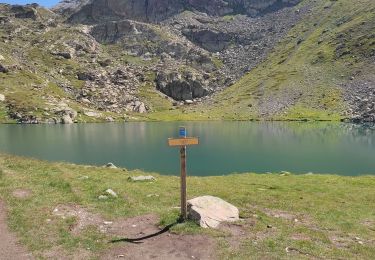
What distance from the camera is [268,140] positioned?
126m

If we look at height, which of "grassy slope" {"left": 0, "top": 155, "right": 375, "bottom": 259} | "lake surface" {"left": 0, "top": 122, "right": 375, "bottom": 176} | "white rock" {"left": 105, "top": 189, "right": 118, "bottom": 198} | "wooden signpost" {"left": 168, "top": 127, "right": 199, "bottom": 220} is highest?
"wooden signpost" {"left": 168, "top": 127, "right": 199, "bottom": 220}

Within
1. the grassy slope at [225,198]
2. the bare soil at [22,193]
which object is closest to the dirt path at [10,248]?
the grassy slope at [225,198]

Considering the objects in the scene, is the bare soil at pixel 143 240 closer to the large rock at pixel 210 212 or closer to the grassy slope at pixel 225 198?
the grassy slope at pixel 225 198

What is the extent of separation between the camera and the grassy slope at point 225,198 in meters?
21.3

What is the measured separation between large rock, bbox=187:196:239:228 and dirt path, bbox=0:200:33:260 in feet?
29.6

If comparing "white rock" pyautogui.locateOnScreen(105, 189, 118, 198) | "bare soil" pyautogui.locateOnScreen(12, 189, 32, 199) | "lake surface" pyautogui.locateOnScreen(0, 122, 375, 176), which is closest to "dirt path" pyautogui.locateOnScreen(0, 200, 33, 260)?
"bare soil" pyautogui.locateOnScreen(12, 189, 32, 199)

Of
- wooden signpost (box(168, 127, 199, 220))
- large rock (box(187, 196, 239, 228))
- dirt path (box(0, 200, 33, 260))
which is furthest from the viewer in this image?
wooden signpost (box(168, 127, 199, 220))

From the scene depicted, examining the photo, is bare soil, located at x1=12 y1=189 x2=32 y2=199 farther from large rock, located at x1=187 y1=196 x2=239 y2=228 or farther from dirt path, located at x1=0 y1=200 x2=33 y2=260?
large rock, located at x1=187 y1=196 x2=239 y2=228

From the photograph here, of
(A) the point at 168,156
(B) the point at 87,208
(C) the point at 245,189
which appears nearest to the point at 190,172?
(A) the point at 168,156

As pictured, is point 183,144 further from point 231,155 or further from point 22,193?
point 231,155

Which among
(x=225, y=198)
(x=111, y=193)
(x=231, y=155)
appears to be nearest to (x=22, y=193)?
(x=111, y=193)

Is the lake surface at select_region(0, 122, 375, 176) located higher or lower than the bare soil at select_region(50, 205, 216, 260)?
lower

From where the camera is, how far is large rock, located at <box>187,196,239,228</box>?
23734 mm

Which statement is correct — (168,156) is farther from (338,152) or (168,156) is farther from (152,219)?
(152,219)
